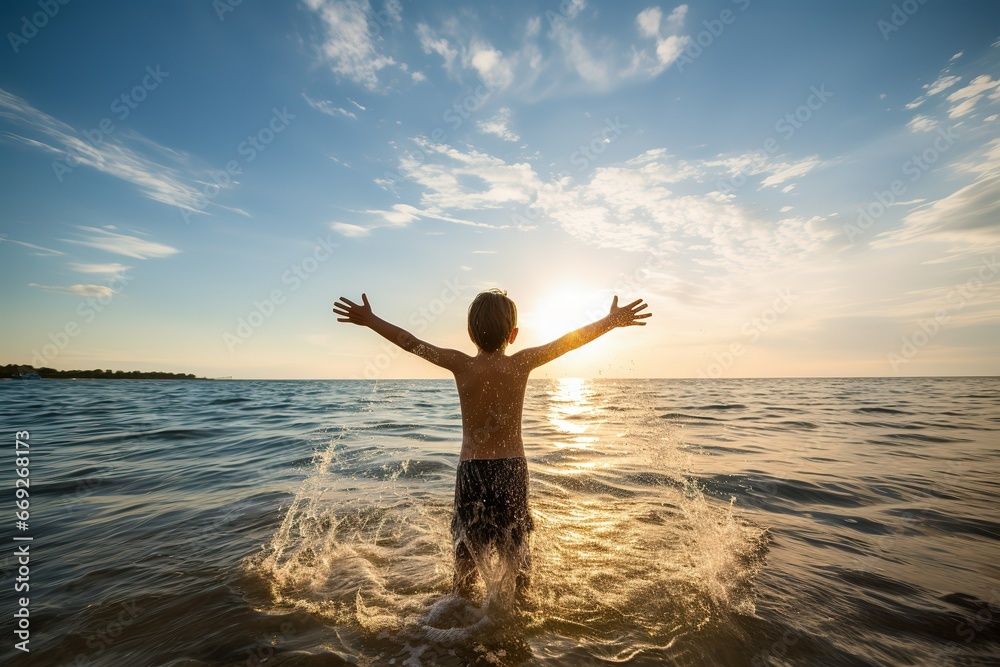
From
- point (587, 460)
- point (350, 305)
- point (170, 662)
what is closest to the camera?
point (170, 662)

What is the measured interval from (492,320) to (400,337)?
0.78 metres

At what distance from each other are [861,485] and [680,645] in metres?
6.38

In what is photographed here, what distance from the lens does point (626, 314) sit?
3.85 metres

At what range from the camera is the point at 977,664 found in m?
2.68

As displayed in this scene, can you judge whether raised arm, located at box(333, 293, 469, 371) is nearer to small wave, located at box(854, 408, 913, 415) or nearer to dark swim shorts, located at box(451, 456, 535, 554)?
dark swim shorts, located at box(451, 456, 535, 554)

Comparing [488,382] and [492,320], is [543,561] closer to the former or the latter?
[488,382]

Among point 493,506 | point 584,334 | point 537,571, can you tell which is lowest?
point 537,571

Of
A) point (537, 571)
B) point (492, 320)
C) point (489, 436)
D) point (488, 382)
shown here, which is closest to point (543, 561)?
point (537, 571)

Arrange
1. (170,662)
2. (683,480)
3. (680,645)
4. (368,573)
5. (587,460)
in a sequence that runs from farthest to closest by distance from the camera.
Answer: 1. (587,460)
2. (683,480)
3. (368,573)
4. (680,645)
5. (170,662)

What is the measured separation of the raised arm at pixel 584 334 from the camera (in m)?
3.50

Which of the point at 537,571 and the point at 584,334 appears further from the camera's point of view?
the point at 537,571

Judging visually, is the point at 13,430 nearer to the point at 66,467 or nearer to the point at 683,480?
the point at 66,467

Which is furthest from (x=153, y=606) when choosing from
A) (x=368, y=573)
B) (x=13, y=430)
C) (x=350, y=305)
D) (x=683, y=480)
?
(x=13, y=430)

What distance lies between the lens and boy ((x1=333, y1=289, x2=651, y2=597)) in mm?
3336
